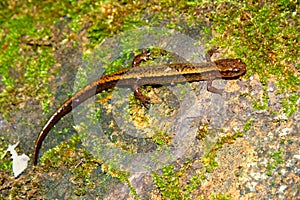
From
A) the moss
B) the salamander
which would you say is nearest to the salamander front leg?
the salamander

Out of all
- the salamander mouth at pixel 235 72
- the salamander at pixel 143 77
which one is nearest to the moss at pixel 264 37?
the salamander mouth at pixel 235 72

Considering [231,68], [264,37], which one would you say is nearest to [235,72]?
[231,68]

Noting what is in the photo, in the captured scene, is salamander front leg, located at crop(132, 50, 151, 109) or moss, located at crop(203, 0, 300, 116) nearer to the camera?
moss, located at crop(203, 0, 300, 116)

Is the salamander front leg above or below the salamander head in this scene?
above

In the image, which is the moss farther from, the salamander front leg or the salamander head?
the salamander front leg

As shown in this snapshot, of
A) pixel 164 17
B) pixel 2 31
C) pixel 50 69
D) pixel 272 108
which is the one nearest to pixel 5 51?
pixel 2 31

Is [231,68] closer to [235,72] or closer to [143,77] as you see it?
[235,72]

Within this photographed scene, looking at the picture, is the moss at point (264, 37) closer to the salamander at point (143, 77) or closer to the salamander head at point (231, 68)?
the salamander head at point (231, 68)
